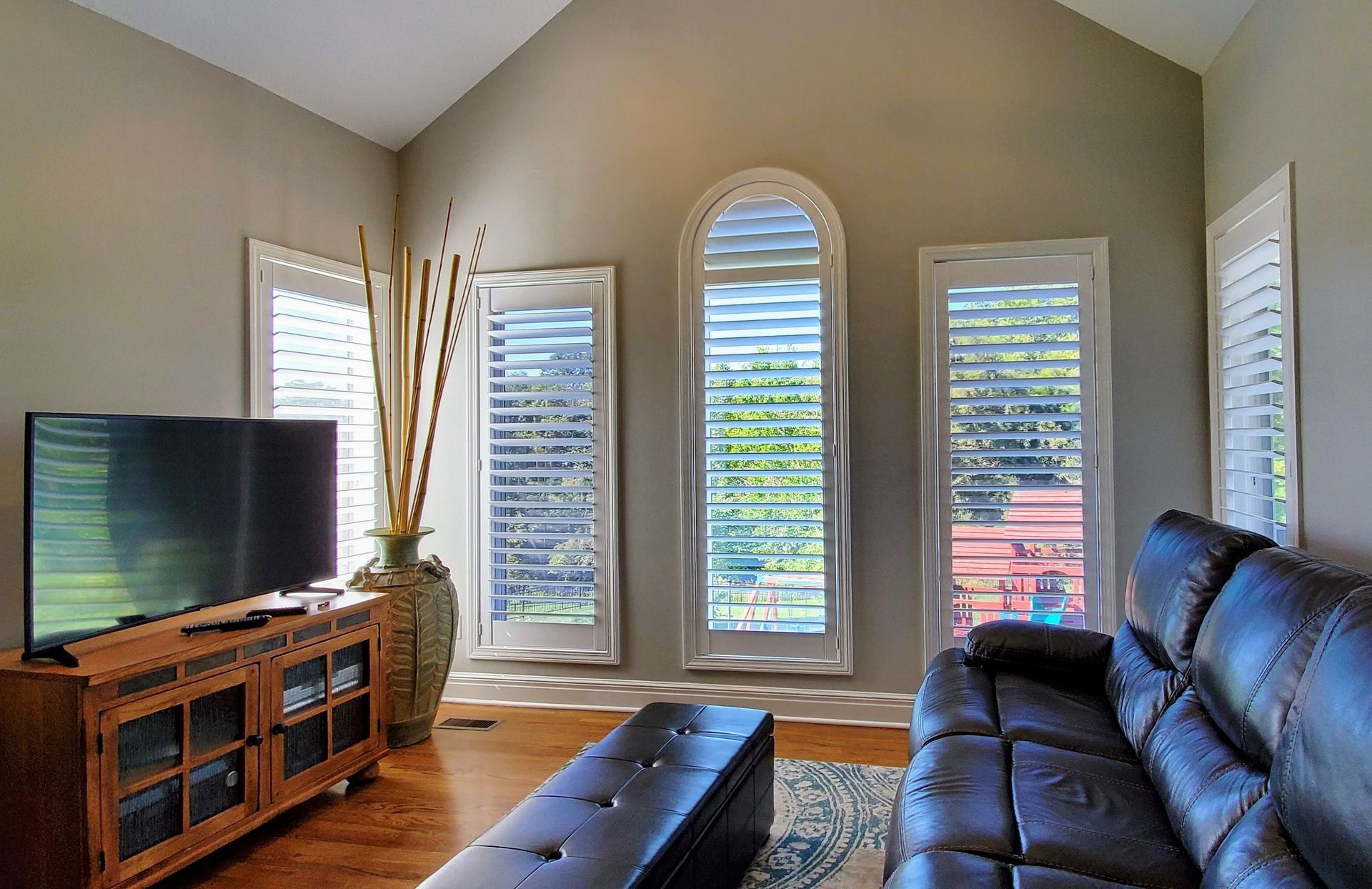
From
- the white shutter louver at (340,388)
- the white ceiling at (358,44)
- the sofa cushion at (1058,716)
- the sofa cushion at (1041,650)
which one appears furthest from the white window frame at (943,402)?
the white shutter louver at (340,388)

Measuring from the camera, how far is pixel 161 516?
262 cm

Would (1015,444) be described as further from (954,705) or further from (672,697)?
(672,697)

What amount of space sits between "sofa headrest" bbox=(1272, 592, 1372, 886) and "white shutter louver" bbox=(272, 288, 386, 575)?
11.4 feet

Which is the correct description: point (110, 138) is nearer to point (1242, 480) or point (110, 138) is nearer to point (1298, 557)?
point (1298, 557)

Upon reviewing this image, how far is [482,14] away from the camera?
12.7 ft

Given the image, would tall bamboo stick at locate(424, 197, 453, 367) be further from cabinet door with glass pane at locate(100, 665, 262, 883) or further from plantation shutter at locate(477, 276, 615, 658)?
cabinet door with glass pane at locate(100, 665, 262, 883)

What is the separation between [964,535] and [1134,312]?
3.92 ft

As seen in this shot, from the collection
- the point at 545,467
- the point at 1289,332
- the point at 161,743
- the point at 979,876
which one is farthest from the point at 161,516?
the point at 1289,332

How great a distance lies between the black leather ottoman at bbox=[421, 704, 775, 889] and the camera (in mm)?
1736

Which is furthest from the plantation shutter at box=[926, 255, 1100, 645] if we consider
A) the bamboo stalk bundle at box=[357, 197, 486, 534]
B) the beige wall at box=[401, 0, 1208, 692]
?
the bamboo stalk bundle at box=[357, 197, 486, 534]

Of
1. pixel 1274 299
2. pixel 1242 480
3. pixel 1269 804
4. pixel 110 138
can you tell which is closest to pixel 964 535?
pixel 1242 480

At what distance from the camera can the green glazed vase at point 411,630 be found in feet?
11.7

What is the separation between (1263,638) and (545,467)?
10.1ft

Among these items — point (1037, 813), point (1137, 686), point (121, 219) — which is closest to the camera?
point (1037, 813)
